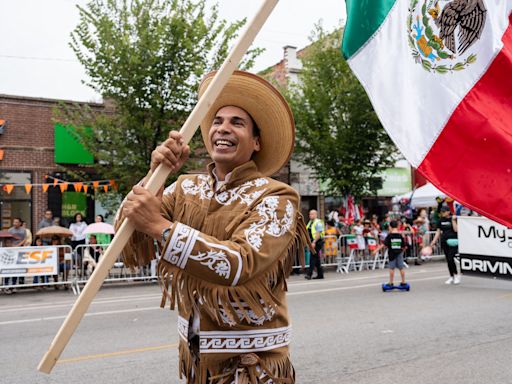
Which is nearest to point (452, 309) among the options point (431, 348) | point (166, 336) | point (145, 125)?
point (431, 348)

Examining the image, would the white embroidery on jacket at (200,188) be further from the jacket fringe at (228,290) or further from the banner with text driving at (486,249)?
the banner with text driving at (486,249)

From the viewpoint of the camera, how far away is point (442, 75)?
275 centimetres

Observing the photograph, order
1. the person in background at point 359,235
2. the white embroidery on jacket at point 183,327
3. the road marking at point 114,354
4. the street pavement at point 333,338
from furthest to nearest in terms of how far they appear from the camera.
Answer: the person in background at point 359,235
the road marking at point 114,354
the street pavement at point 333,338
the white embroidery on jacket at point 183,327

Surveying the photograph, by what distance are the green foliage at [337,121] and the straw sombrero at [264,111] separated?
765 inches

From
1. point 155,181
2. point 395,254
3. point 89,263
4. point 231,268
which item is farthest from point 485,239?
point 89,263

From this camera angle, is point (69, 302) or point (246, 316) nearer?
point (246, 316)

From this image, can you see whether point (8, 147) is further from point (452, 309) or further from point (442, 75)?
point (442, 75)

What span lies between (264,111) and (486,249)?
4.55 meters

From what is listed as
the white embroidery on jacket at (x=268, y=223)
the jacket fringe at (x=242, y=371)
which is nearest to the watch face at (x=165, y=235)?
the white embroidery on jacket at (x=268, y=223)

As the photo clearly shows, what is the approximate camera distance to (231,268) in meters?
1.99

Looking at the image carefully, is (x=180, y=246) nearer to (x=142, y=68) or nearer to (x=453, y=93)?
(x=453, y=93)

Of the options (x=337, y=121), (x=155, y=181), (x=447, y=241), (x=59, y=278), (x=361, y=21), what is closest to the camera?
(x=155, y=181)

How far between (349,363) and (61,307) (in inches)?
255

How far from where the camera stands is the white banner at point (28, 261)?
40.0 ft
